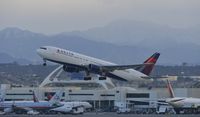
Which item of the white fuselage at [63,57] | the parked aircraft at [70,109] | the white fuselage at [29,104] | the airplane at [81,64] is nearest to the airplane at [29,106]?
the white fuselage at [29,104]

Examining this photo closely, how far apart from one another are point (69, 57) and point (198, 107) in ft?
134

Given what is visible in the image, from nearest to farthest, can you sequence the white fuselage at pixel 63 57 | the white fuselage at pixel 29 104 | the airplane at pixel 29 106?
the white fuselage at pixel 63 57, the airplane at pixel 29 106, the white fuselage at pixel 29 104

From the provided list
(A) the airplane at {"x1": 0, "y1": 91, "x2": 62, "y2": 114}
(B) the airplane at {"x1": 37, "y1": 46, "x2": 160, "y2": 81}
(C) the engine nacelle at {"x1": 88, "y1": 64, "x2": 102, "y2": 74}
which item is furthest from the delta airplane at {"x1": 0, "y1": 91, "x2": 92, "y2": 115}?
(C) the engine nacelle at {"x1": 88, "y1": 64, "x2": 102, "y2": 74}

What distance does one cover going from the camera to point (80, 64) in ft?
Answer: 441

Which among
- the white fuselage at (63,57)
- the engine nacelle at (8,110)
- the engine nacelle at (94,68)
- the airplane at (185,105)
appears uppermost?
the white fuselage at (63,57)

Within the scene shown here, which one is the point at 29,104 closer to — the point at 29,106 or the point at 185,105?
the point at 29,106

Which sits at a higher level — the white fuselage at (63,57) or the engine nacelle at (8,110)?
the white fuselage at (63,57)

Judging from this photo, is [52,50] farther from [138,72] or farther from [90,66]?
Result: [138,72]

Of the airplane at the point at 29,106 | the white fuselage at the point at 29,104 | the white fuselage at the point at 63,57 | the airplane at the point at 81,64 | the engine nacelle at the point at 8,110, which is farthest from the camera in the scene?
the white fuselage at the point at 29,104

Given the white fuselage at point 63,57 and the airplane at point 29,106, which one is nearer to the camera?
the white fuselage at point 63,57

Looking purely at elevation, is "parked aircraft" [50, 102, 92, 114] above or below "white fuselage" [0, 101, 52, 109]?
below

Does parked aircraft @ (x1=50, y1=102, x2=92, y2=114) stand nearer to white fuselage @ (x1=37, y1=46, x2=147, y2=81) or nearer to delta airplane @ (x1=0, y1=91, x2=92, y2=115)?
delta airplane @ (x1=0, y1=91, x2=92, y2=115)

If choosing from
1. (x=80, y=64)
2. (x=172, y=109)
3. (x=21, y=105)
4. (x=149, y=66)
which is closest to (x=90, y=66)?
(x=80, y=64)

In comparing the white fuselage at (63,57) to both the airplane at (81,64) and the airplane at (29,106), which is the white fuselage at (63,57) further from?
the airplane at (29,106)
